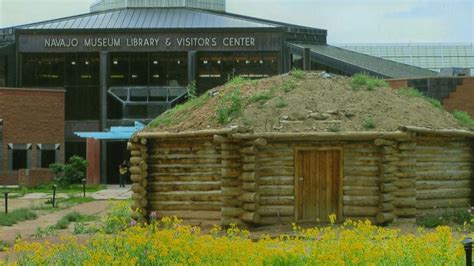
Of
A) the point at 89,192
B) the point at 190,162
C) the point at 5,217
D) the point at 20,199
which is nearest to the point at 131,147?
the point at 190,162

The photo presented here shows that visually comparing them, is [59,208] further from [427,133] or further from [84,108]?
[84,108]

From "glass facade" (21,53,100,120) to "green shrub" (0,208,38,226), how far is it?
23.1 m

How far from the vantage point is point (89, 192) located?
3803 centimetres

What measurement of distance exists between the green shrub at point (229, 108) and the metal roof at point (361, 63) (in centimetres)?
2115

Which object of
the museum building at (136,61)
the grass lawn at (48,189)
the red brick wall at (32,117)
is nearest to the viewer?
the grass lawn at (48,189)

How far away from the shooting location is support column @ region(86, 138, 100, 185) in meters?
45.6

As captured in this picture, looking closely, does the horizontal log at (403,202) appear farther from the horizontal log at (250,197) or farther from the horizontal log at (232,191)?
the horizontal log at (232,191)

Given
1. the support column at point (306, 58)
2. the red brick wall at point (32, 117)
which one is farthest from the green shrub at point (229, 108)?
the support column at point (306, 58)

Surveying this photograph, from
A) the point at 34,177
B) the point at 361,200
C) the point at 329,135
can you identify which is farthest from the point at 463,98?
the point at 34,177

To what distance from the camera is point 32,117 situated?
44125mm

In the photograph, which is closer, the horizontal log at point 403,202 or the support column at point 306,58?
the horizontal log at point 403,202

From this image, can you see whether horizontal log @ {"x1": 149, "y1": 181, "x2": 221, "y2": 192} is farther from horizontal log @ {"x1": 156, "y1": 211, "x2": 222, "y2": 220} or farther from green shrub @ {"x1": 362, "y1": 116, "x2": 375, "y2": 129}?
green shrub @ {"x1": 362, "y1": 116, "x2": 375, "y2": 129}

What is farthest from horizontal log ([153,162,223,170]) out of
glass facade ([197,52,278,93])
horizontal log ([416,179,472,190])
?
glass facade ([197,52,278,93])

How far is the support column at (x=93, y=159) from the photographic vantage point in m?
45.6
